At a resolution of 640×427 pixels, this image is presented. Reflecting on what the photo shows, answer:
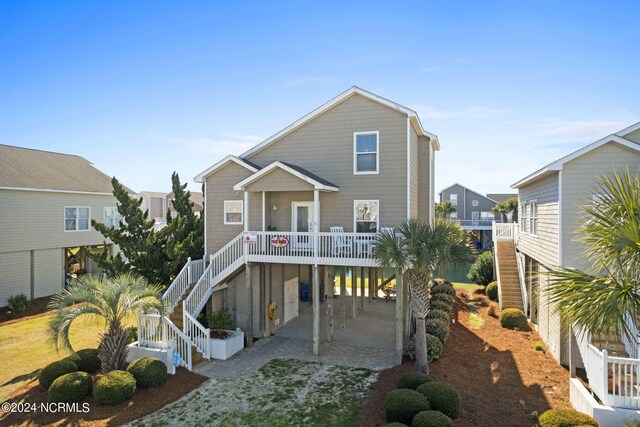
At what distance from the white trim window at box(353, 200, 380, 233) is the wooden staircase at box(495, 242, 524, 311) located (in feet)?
32.2

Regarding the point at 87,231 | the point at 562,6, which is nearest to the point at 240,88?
the point at 562,6

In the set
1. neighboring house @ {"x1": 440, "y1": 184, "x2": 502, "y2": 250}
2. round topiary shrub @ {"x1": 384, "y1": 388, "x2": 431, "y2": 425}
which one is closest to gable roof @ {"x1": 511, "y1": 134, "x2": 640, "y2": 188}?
round topiary shrub @ {"x1": 384, "y1": 388, "x2": 431, "y2": 425}

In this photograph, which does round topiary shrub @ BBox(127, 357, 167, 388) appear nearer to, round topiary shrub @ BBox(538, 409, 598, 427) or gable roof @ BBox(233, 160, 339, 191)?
gable roof @ BBox(233, 160, 339, 191)

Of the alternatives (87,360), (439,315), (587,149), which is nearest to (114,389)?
(87,360)

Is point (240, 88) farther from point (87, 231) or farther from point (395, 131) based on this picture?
point (87, 231)

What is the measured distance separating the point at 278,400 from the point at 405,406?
3.87 meters

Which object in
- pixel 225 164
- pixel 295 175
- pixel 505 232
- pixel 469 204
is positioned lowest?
pixel 505 232

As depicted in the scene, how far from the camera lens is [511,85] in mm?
15398

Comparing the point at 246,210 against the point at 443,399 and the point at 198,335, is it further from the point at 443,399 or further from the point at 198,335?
the point at 443,399

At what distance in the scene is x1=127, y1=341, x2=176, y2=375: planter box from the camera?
12.5m

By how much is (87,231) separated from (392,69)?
23.8 metres

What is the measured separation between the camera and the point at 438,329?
14.4 meters

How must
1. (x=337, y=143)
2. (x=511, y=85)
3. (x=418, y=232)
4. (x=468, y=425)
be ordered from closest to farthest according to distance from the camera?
(x=468, y=425) → (x=418, y=232) → (x=511, y=85) → (x=337, y=143)

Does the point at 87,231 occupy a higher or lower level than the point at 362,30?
lower
